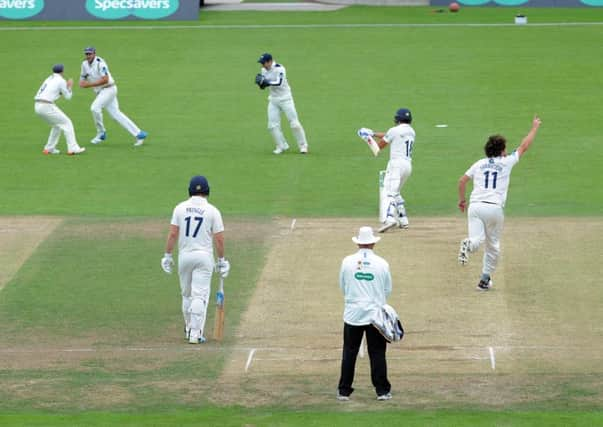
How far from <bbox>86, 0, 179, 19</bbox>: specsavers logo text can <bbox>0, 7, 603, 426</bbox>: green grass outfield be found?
1.98 feet

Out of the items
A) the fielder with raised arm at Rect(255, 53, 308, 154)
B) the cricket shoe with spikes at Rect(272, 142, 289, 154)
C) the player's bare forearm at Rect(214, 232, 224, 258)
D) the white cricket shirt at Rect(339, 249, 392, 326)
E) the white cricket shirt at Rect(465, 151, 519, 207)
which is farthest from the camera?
the cricket shoe with spikes at Rect(272, 142, 289, 154)

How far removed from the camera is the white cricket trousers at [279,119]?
28891mm

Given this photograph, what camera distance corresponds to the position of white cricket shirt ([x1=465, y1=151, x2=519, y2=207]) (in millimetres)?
18547

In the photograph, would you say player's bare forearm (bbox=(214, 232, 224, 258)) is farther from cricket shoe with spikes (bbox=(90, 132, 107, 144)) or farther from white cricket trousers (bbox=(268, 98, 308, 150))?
cricket shoe with spikes (bbox=(90, 132, 107, 144))

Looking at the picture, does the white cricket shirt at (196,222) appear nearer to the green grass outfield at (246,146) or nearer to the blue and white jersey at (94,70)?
the green grass outfield at (246,146)

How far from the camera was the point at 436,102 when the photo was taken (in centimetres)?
3572

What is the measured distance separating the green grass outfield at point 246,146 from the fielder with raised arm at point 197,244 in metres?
0.79

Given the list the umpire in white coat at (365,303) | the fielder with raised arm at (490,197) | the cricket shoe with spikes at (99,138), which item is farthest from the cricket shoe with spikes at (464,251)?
the cricket shoe with spikes at (99,138)

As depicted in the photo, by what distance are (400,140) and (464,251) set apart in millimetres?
4204

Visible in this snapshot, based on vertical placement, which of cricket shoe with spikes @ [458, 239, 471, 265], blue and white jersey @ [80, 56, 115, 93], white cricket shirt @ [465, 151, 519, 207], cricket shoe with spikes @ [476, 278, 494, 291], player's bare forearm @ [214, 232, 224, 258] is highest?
blue and white jersey @ [80, 56, 115, 93]

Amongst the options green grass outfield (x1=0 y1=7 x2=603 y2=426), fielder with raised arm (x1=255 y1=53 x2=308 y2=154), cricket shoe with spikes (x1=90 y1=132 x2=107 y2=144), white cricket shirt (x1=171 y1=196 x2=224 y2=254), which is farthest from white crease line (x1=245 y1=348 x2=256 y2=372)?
cricket shoe with spikes (x1=90 y1=132 x2=107 y2=144)

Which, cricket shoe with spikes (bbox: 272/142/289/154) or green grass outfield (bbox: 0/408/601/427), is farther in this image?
cricket shoe with spikes (bbox: 272/142/289/154)

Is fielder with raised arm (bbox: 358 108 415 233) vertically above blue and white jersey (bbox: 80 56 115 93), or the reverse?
blue and white jersey (bbox: 80 56 115 93)

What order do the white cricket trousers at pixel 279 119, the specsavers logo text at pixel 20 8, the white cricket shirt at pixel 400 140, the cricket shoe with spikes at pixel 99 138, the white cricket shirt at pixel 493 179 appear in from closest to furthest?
the white cricket shirt at pixel 493 179
the white cricket shirt at pixel 400 140
the white cricket trousers at pixel 279 119
the cricket shoe with spikes at pixel 99 138
the specsavers logo text at pixel 20 8
